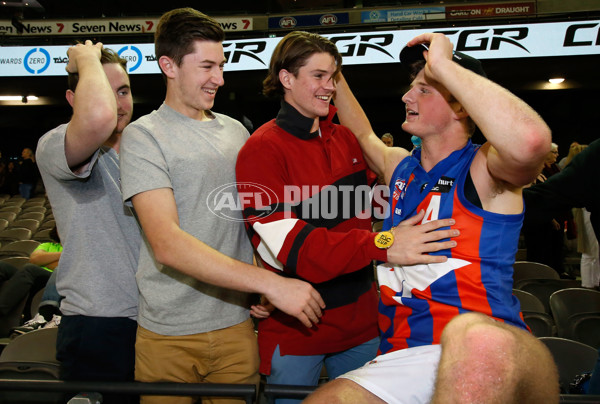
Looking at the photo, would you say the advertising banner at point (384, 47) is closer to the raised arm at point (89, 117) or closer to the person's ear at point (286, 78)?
the person's ear at point (286, 78)

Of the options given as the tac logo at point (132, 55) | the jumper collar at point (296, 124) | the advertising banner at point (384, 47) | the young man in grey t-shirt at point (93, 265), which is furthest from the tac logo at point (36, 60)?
the jumper collar at point (296, 124)

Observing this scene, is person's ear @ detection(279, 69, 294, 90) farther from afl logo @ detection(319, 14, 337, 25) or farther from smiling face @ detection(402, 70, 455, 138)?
afl logo @ detection(319, 14, 337, 25)

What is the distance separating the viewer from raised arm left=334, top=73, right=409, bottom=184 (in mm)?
1882

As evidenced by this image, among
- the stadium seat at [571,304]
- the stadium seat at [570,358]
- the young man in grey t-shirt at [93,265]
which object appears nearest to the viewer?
the young man in grey t-shirt at [93,265]

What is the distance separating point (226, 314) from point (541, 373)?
1.01 meters

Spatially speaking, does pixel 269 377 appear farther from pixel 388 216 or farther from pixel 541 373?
pixel 541 373

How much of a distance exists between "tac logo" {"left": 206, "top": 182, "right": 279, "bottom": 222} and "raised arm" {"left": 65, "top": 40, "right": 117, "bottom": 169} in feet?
1.35

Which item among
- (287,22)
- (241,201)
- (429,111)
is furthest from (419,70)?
(287,22)

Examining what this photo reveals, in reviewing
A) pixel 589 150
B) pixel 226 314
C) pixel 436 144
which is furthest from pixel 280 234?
pixel 589 150

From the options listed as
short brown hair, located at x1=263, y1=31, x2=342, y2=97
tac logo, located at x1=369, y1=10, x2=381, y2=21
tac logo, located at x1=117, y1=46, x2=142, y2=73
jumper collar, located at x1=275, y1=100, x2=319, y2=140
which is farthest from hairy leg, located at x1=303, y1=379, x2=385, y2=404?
tac logo, located at x1=369, y1=10, x2=381, y2=21

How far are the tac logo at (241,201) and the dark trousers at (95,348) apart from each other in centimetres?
56

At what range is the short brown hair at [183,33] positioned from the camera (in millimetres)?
1720

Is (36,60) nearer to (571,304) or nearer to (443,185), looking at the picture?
(571,304)

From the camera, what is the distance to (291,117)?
5.97ft
